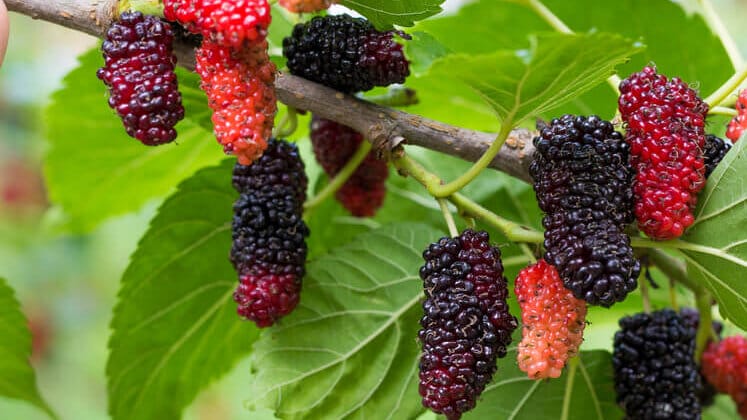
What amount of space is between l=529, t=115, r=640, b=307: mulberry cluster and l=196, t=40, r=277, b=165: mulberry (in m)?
0.26

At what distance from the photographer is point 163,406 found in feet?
3.59

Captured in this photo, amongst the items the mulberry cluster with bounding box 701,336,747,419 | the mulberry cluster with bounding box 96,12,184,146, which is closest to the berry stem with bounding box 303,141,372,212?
the mulberry cluster with bounding box 96,12,184,146

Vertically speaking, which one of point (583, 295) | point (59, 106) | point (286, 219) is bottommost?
point (59, 106)

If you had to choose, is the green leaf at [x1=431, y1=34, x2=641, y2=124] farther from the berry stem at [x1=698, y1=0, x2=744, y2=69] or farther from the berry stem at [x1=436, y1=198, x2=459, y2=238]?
the berry stem at [x1=698, y1=0, x2=744, y2=69]

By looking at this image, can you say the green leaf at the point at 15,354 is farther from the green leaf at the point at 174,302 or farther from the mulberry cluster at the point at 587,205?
the mulberry cluster at the point at 587,205

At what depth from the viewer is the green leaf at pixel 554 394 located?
0.92 m

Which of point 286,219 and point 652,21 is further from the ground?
point 652,21

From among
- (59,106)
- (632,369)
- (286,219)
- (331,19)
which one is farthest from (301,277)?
(59,106)

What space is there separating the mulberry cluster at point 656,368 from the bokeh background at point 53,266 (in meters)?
1.95

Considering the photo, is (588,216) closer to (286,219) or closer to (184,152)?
(286,219)

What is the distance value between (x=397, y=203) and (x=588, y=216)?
607mm

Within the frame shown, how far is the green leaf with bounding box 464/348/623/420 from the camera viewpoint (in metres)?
0.92

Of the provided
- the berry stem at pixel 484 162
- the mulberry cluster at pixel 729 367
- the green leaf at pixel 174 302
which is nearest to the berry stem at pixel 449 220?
the berry stem at pixel 484 162

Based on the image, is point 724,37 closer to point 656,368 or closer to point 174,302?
point 656,368
